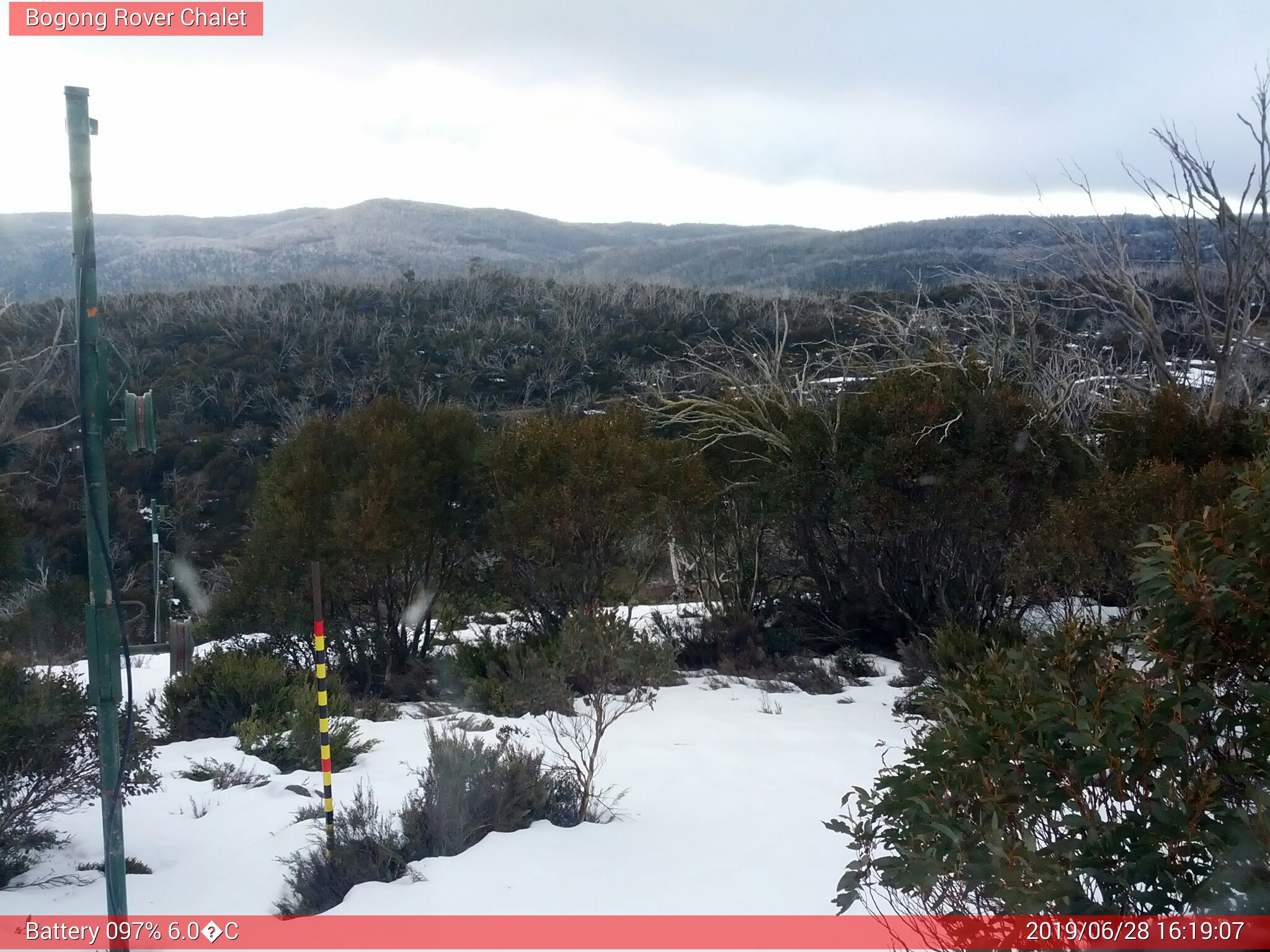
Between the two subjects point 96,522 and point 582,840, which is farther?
point 582,840

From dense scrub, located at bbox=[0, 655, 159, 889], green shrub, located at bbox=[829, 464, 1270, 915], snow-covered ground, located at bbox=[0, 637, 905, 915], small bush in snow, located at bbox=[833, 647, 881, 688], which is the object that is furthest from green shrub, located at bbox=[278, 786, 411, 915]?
small bush in snow, located at bbox=[833, 647, 881, 688]

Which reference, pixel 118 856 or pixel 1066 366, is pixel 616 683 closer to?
pixel 118 856

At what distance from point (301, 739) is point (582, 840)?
2486 mm

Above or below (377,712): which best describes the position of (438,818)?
above

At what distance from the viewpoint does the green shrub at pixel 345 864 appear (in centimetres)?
423

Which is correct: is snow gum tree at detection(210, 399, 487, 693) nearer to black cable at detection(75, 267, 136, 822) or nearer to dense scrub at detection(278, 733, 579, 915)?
dense scrub at detection(278, 733, 579, 915)

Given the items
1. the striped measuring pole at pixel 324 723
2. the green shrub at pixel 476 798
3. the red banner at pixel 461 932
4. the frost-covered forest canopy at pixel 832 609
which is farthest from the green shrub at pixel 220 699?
the red banner at pixel 461 932

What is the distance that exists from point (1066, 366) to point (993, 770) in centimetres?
1296

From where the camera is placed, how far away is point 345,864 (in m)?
4.40

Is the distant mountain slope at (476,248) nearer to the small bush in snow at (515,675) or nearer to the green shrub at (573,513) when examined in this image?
the green shrub at (573,513)

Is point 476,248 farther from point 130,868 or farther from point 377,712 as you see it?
point 130,868

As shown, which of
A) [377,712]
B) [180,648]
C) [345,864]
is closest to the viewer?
[345,864]

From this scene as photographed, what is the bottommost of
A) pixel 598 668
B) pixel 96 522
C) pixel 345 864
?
pixel 345 864

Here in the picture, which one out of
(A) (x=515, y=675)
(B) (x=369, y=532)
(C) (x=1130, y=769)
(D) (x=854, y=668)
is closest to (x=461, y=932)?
(C) (x=1130, y=769)
